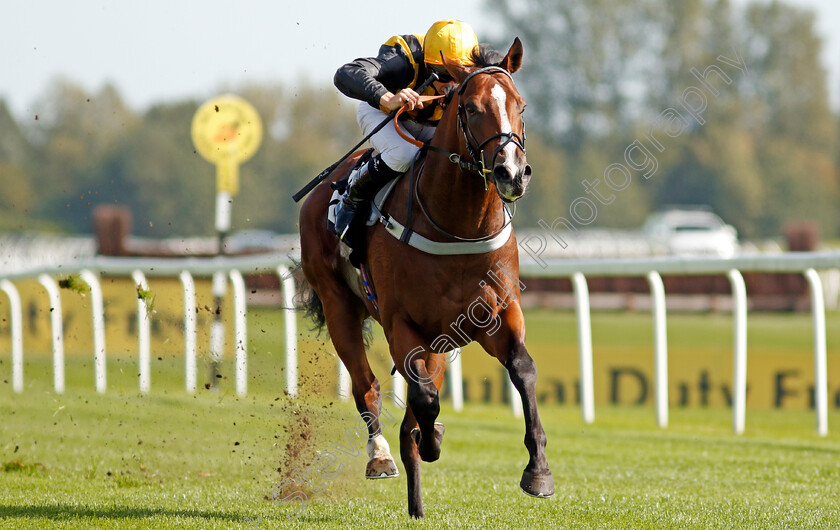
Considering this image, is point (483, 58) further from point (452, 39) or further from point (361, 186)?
point (361, 186)

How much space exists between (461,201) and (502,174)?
21.0 inches

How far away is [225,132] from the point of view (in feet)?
37.4

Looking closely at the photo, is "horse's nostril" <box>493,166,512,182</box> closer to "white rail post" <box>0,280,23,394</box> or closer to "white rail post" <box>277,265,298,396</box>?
"white rail post" <box>277,265,298,396</box>

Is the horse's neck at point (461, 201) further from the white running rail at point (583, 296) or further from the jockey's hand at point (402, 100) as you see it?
the white running rail at point (583, 296)

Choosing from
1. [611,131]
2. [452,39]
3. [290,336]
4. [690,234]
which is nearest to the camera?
[452,39]

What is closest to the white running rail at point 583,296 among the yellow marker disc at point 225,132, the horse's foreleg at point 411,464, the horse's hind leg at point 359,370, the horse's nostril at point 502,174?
the horse's hind leg at point 359,370

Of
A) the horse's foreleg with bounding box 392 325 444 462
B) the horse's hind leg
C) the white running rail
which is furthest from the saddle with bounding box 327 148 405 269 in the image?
the white running rail

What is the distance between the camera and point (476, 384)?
9891 millimetres

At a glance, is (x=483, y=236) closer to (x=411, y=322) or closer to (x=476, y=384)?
(x=411, y=322)

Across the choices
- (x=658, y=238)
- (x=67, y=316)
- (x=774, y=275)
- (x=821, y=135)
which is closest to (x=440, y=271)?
(x=67, y=316)

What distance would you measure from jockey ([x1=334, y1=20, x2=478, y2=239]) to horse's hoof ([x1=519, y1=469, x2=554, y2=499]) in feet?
4.66

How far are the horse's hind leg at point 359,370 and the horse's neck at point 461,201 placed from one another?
3.58ft

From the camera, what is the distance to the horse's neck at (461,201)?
3.95 m

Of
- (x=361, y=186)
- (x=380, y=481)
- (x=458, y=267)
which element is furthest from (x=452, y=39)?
(x=380, y=481)
